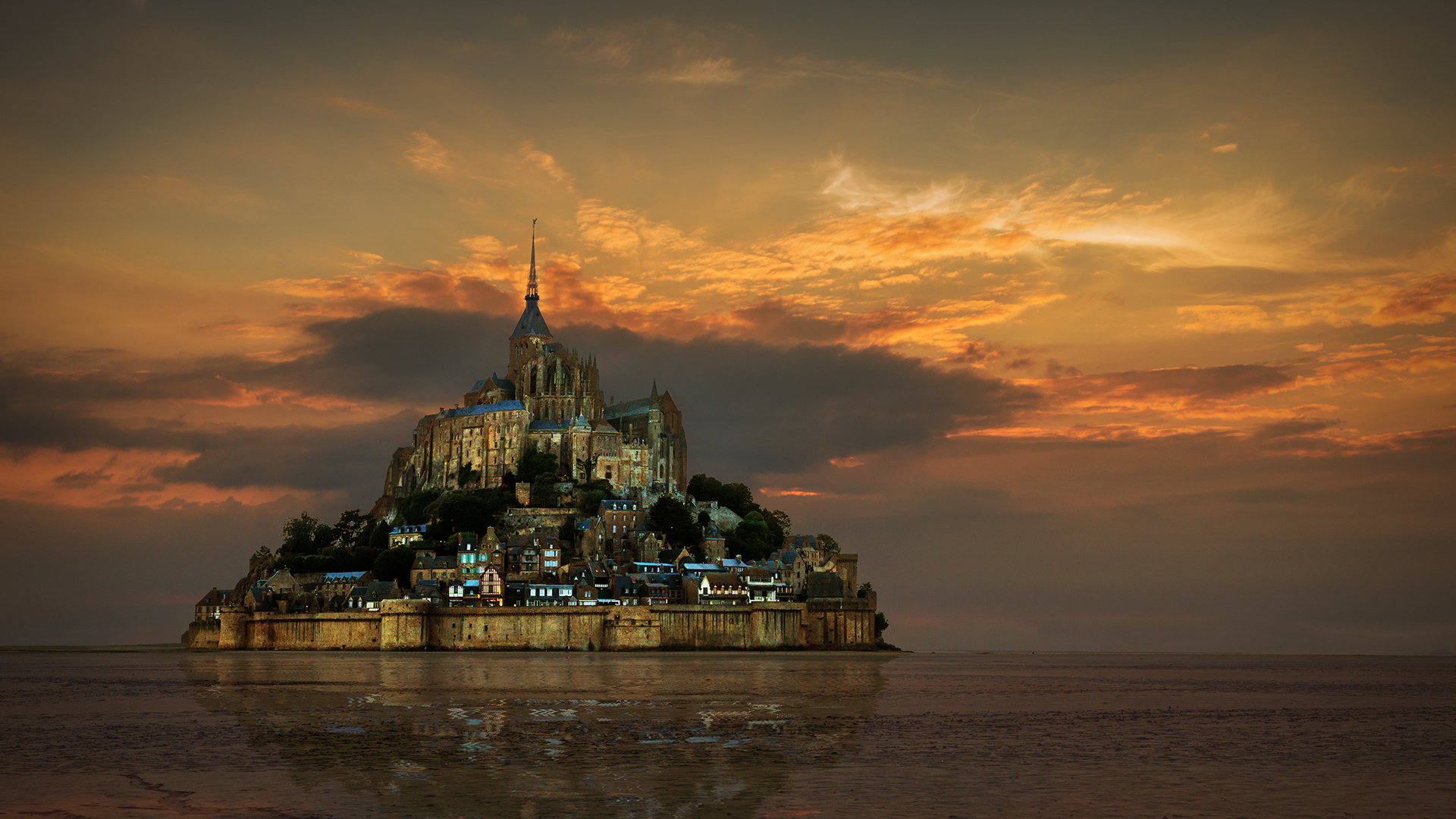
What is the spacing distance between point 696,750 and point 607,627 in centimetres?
6533

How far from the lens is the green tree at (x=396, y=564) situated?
10262 centimetres

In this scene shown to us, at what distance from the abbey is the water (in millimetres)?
62244

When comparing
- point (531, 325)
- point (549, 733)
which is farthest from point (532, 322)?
point (549, 733)

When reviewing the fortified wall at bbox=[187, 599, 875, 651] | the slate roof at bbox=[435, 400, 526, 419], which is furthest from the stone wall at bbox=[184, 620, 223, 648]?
the slate roof at bbox=[435, 400, 526, 419]

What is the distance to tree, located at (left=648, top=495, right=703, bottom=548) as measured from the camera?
356ft

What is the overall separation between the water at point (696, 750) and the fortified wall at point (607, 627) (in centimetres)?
3466

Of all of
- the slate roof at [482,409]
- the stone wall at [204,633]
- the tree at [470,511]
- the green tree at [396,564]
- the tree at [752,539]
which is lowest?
the stone wall at [204,633]

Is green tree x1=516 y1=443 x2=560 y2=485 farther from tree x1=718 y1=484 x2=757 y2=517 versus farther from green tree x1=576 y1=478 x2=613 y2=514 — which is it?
tree x1=718 y1=484 x2=757 y2=517

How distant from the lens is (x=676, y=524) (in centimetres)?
10875

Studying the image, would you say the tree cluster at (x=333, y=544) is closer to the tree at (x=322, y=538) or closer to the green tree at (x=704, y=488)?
the tree at (x=322, y=538)

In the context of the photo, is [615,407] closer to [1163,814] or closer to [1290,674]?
[1290,674]

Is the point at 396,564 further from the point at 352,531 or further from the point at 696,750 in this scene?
the point at 696,750

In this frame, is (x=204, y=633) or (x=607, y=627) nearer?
(x=607, y=627)

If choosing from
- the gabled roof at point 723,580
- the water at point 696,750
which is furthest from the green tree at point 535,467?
the water at point 696,750
